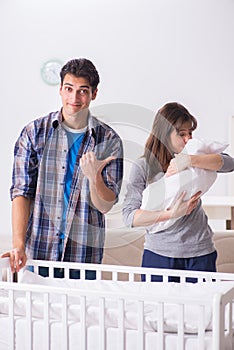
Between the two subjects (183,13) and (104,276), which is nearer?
(104,276)

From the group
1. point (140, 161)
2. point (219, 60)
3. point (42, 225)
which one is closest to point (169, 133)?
point (140, 161)

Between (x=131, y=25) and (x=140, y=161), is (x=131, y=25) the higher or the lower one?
the higher one

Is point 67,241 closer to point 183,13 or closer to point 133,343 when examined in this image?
point 133,343

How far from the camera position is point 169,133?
8.45 ft

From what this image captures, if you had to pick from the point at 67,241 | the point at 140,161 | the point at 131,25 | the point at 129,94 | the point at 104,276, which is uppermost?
the point at 131,25

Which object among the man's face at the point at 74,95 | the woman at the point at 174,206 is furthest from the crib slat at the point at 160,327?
the man's face at the point at 74,95

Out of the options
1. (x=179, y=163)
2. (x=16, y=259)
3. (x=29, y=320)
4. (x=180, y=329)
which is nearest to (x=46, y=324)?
(x=29, y=320)

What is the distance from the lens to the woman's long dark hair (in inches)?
100

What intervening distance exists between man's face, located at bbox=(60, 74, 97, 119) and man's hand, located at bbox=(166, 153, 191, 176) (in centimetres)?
39

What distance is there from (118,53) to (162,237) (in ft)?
6.39

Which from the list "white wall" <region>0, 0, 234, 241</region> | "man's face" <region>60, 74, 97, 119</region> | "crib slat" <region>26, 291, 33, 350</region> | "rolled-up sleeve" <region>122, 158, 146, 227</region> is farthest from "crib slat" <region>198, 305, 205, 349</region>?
"white wall" <region>0, 0, 234, 241</region>

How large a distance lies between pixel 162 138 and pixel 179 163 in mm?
113

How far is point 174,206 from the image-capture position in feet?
8.38

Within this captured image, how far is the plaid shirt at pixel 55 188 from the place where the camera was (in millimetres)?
2461
